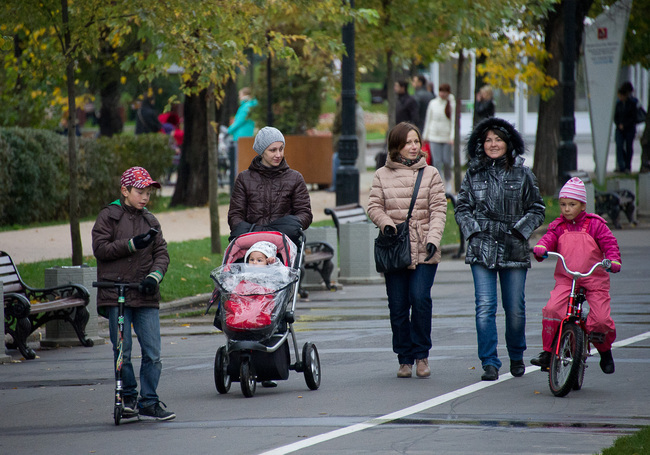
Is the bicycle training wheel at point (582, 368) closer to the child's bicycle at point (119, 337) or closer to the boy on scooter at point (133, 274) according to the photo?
the boy on scooter at point (133, 274)

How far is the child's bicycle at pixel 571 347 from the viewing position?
7.49m

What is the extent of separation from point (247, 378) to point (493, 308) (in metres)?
1.88

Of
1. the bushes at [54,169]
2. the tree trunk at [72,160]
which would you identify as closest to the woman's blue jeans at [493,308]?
the tree trunk at [72,160]

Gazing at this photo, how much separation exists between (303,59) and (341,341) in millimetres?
14731

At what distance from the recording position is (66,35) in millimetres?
12602

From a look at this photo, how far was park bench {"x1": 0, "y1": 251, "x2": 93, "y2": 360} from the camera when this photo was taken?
10.1 metres

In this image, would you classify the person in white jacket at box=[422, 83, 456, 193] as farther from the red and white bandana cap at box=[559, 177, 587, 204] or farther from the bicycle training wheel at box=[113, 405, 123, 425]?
the bicycle training wheel at box=[113, 405, 123, 425]

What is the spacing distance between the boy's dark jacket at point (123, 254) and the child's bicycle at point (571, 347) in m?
2.65

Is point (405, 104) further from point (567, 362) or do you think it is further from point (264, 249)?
point (567, 362)

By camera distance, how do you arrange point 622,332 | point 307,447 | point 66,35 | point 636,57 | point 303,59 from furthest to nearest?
1. point 636,57
2. point 303,59
3. point 66,35
4. point 622,332
5. point 307,447

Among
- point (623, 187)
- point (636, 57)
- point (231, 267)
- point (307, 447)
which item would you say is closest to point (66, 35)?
point (231, 267)

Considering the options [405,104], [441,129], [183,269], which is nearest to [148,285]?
[183,269]

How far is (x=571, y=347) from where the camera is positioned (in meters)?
7.61

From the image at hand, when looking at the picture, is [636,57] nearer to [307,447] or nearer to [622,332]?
[622,332]
